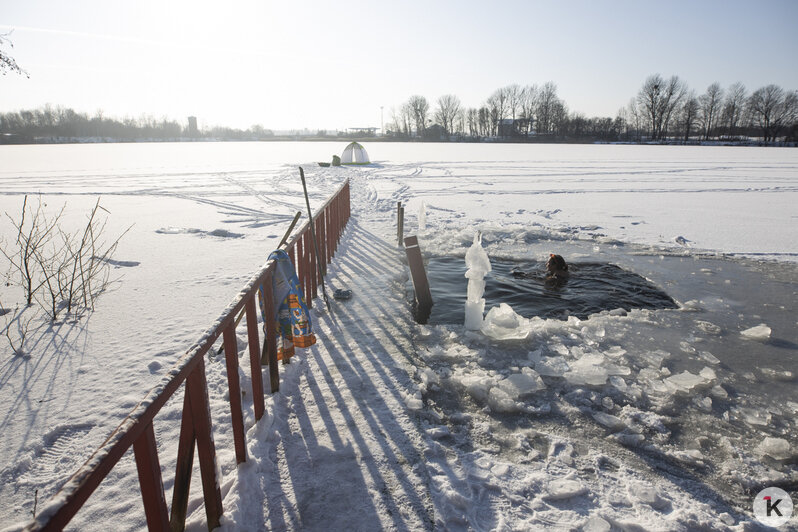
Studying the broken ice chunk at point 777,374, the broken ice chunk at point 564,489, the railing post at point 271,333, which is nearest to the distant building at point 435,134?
the broken ice chunk at point 777,374

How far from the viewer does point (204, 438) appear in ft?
6.61

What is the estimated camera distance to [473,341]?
443cm

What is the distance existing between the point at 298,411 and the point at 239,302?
114 cm

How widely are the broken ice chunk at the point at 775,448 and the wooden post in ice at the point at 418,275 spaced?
3.29 meters

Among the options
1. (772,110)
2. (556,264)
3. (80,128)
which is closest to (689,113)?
(772,110)

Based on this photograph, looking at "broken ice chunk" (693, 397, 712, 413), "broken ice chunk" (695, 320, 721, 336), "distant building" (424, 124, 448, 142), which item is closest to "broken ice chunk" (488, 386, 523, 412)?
"broken ice chunk" (693, 397, 712, 413)

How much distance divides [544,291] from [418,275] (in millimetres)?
2183

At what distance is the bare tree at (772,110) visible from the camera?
222ft

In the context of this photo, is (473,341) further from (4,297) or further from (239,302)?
(4,297)

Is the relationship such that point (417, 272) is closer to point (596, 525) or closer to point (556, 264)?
point (556, 264)

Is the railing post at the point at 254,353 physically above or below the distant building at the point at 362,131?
below

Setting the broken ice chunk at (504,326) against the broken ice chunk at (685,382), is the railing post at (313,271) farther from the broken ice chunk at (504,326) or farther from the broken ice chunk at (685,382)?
the broken ice chunk at (685,382)

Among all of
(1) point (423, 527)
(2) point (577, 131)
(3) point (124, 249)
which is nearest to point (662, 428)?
(1) point (423, 527)

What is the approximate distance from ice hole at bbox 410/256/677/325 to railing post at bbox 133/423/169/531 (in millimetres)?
3728
